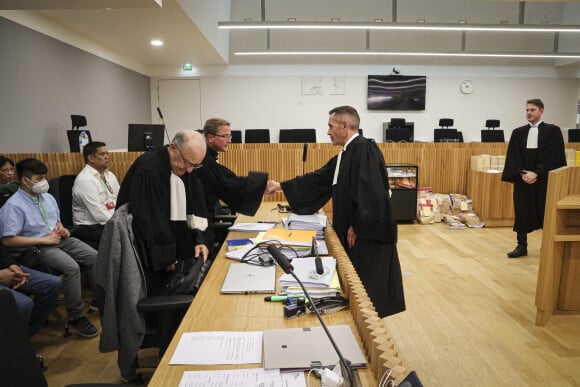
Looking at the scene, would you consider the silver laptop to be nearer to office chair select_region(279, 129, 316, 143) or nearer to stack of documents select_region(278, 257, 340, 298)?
stack of documents select_region(278, 257, 340, 298)

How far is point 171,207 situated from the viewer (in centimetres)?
237

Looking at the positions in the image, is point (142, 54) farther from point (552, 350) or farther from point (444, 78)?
point (552, 350)

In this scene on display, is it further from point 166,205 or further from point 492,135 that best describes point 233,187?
point 492,135

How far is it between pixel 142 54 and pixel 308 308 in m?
8.51

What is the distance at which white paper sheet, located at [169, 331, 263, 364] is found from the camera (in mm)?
1263

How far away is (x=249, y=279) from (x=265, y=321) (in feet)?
1.32

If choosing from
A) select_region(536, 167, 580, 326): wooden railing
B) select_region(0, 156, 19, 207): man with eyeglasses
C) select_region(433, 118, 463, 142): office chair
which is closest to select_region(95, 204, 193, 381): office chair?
select_region(0, 156, 19, 207): man with eyeglasses

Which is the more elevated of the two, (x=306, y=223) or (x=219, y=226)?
(x=306, y=223)

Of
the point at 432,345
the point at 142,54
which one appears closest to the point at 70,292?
the point at 432,345

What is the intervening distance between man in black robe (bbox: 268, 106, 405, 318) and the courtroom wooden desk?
0.67 m

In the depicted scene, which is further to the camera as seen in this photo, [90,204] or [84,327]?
[90,204]

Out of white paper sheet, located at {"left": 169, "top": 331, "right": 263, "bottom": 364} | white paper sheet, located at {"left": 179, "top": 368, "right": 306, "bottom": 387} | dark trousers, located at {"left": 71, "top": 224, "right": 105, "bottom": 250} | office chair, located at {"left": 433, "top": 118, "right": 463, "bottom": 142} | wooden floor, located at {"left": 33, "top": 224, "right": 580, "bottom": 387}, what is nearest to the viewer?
white paper sheet, located at {"left": 179, "top": 368, "right": 306, "bottom": 387}

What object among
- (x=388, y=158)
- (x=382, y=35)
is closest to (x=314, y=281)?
(x=388, y=158)

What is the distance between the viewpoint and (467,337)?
2986 mm
